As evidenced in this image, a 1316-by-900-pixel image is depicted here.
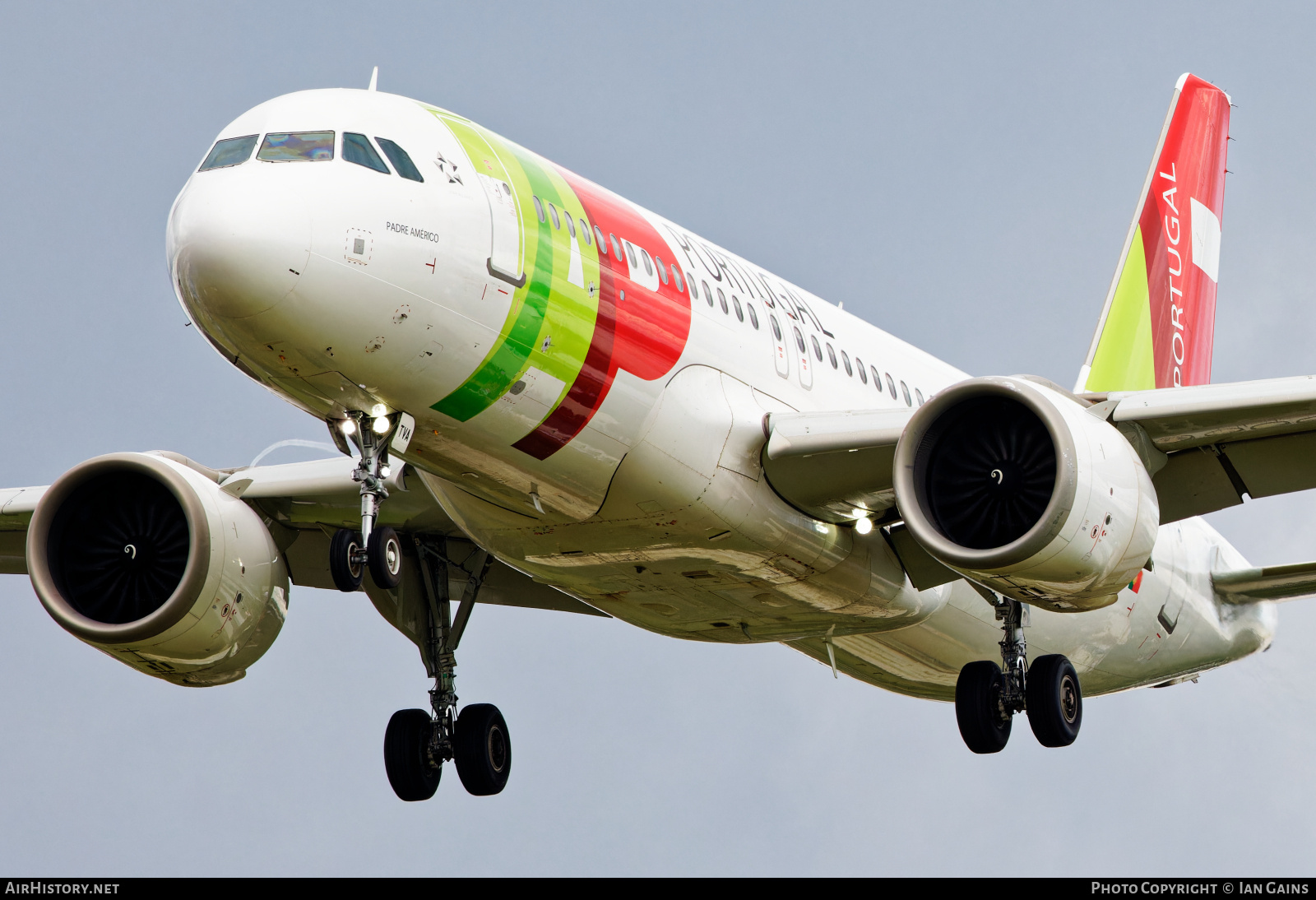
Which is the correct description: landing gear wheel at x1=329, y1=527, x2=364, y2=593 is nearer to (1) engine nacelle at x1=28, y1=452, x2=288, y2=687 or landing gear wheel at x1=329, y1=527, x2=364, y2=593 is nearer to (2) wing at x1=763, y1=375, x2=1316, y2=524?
(2) wing at x1=763, y1=375, x2=1316, y2=524

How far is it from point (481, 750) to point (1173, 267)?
48.7ft

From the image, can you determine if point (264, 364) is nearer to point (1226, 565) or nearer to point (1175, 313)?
point (1226, 565)

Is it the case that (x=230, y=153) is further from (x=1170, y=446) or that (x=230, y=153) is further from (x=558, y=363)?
(x=1170, y=446)

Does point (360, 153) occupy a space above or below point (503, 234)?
above

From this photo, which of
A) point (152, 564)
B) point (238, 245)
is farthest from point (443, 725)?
point (238, 245)

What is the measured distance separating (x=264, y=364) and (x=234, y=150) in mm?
1828

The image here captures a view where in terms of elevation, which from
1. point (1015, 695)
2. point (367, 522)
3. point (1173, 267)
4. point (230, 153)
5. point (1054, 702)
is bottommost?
point (367, 522)

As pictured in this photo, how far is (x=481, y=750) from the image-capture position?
21.2 m

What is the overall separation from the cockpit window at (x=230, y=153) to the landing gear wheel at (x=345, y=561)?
3251mm

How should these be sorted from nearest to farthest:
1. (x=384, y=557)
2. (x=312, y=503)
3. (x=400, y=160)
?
(x=400, y=160)
(x=384, y=557)
(x=312, y=503)

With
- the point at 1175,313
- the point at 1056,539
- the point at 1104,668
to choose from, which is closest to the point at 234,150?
the point at 1056,539

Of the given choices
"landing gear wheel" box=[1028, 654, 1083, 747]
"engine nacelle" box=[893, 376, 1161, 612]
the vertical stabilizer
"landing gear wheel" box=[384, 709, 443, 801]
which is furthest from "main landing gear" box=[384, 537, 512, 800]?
the vertical stabilizer

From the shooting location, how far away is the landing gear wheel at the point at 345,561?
1556 cm

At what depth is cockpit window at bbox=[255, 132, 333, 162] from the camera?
49.3 feet
